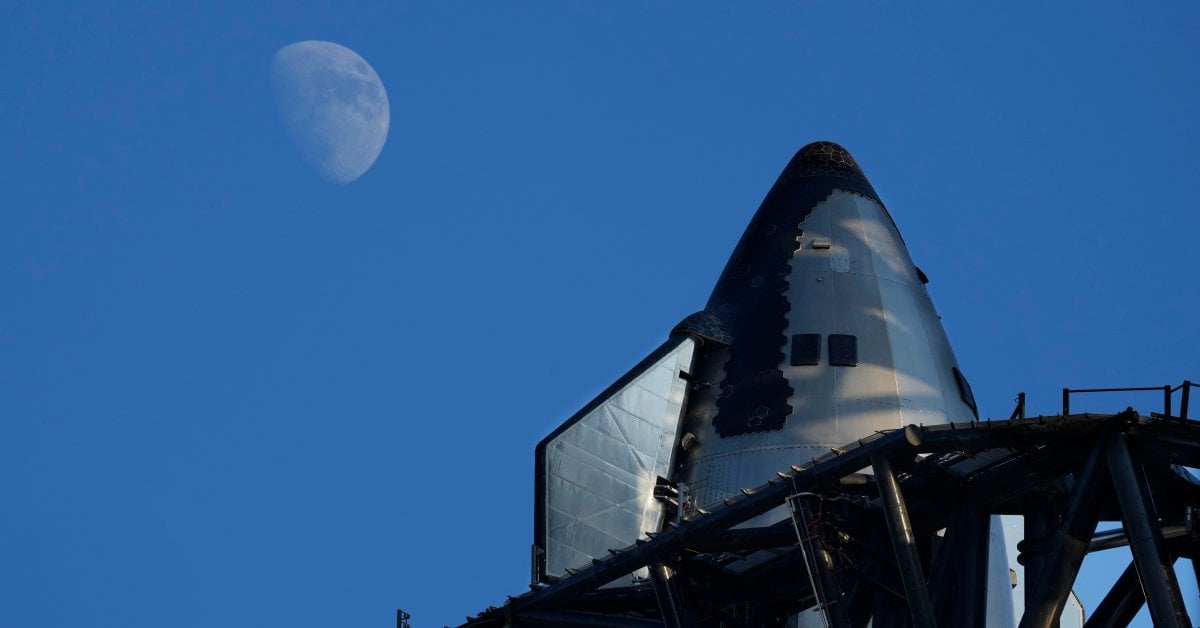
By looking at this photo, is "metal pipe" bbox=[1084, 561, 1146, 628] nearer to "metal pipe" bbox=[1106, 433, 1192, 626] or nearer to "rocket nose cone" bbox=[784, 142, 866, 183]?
"metal pipe" bbox=[1106, 433, 1192, 626]

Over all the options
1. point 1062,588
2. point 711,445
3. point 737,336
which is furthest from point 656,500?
point 1062,588

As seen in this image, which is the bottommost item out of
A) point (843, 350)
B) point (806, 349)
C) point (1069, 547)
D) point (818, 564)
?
point (1069, 547)

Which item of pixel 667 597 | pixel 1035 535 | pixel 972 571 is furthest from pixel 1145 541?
pixel 667 597

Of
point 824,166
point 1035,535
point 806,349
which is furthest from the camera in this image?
point 824,166

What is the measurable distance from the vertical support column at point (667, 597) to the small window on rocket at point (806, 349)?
811 cm

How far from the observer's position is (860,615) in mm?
27500

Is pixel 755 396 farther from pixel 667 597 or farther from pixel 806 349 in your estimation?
pixel 667 597

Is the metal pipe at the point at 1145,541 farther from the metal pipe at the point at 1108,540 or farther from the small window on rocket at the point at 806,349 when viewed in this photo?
the small window on rocket at the point at 806,349

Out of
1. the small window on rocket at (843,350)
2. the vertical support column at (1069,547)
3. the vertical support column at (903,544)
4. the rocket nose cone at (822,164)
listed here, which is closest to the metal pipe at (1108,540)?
the vertical support column at (1069,547)

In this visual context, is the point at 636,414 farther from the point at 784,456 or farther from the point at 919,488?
the point at 919,488

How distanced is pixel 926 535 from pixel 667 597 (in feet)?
16.7

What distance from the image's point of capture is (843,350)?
117 ft

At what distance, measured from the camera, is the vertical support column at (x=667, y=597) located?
2898cm

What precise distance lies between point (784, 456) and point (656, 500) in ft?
11.6
